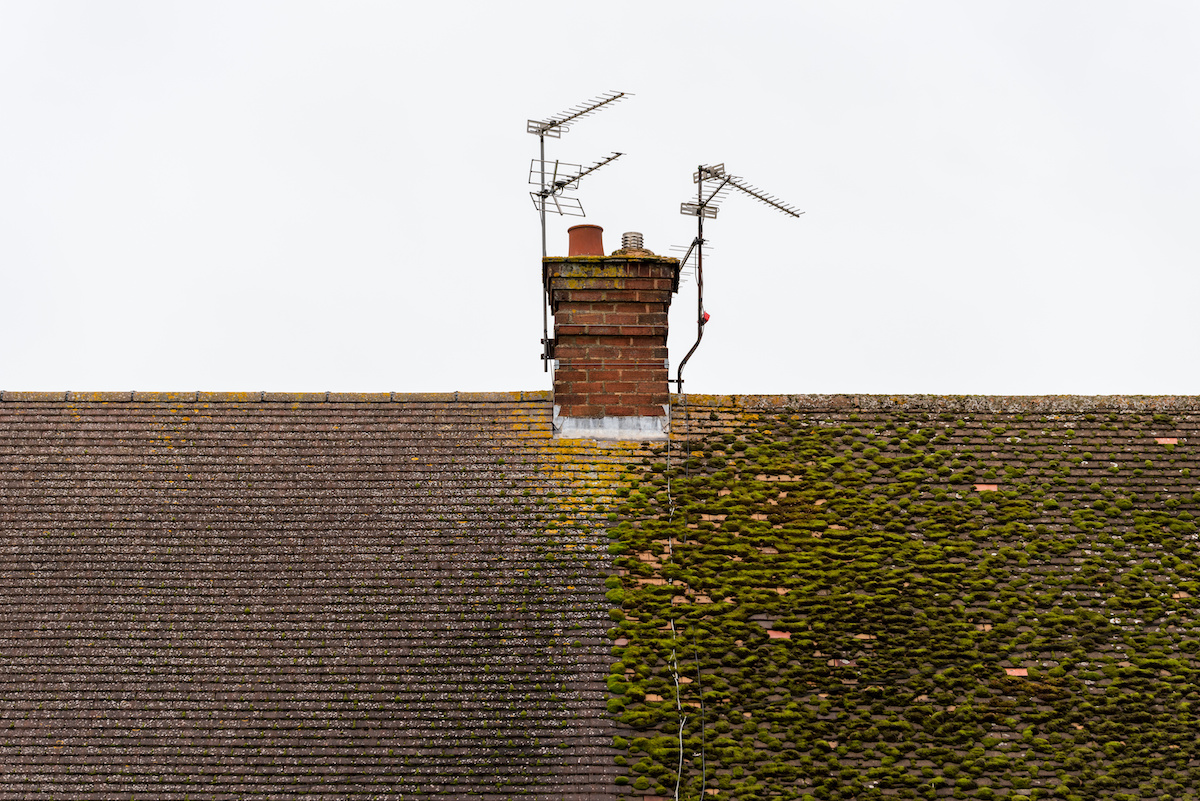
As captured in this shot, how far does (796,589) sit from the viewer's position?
30.6 feet

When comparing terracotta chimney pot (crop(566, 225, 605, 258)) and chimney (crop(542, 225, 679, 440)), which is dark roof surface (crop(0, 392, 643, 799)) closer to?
chimney (crop(542, 225, 679, 440))

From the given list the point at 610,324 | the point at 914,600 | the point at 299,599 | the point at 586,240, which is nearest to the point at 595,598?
the point at 299,599

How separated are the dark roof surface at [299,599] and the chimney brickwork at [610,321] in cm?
58

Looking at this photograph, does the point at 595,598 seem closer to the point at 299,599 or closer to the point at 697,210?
the point at 299,599

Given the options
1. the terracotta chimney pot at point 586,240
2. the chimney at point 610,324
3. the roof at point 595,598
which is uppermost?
the terracotta chimney pot at point 586,240

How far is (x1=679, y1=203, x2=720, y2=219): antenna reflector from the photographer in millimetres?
11648

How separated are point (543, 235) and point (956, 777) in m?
6.69

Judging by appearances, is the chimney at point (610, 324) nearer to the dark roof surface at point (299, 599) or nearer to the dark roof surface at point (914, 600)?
the dark roof surface at point (299, 599)

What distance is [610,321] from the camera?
10914 mm

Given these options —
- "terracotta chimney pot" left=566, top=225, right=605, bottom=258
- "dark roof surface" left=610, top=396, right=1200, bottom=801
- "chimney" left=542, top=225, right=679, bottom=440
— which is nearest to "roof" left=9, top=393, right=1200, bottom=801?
"dark roof surface" left=610, top=396, right=1200, bottom=801

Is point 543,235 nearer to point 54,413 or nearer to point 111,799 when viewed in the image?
point 54,413

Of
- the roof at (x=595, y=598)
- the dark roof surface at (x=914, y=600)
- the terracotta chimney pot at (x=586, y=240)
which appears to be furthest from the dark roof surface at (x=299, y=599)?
the terracotta chimney pot at (x=586, y=240)

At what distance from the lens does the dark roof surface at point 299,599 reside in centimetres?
827

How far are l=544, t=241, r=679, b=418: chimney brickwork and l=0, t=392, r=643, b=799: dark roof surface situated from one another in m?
0.58
